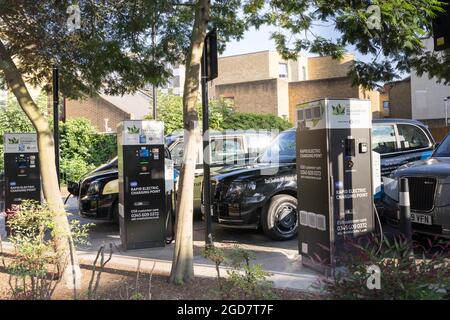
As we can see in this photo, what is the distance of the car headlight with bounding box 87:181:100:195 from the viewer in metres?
9.47

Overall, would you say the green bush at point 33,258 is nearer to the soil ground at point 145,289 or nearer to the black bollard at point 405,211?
the soil ground at point 145,289

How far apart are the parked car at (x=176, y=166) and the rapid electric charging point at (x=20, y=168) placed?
940 millimetres

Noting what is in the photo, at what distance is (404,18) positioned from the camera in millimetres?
6164

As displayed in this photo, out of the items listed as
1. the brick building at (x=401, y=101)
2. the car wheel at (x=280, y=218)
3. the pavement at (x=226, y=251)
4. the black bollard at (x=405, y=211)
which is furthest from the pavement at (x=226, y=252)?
the brick building at (x=401, y=101)

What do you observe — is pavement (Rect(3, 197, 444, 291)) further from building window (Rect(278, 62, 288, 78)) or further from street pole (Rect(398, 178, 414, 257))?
building window (Rect(278, 62, 288, 78))

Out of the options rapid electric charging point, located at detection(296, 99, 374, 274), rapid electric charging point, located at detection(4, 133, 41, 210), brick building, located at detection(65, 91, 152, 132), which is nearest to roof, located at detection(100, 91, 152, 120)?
brick building, located at detection(65, 91, 152, 132)

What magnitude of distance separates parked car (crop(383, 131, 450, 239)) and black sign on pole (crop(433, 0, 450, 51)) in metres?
1.76

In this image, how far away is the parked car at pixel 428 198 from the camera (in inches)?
239

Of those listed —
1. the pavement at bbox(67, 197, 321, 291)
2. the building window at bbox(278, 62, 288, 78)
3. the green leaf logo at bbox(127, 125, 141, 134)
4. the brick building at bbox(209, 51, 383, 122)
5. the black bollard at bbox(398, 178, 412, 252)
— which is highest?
the building window at bbox(278, 62, 288, 78)

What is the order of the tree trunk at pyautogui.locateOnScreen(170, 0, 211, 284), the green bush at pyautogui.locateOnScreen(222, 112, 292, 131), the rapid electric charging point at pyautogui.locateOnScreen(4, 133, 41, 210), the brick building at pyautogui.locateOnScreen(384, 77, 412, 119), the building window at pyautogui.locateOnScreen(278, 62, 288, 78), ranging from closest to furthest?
the tree trunk at pyautogui.locateOnScreen(170, 0, 211, 284), the rapid electric charging point at pyautogui.locateOnScreen(4, 133, 41, 210), the green bush at pyautogui.locateOnScreen(222, 112, 292, 131), the brick building at pyautogui.locateOnScreen(384, 77, 412, 119), the building window at pyautogui.locateOnScreen(278, 62, 288, 78)

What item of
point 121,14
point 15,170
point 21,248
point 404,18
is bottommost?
point 21,248
